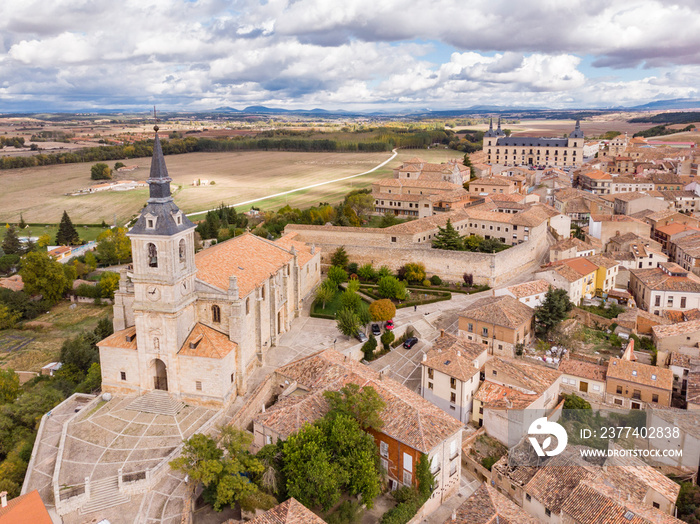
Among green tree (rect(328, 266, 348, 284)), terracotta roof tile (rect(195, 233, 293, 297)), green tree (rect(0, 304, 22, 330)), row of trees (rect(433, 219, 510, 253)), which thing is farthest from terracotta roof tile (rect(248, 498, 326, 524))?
green tree (rect(0, 304, 22, 330))

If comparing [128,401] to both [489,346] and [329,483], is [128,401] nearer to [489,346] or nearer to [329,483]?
[329,483]

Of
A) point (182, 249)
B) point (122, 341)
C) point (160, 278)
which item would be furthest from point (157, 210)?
point (122, 341)

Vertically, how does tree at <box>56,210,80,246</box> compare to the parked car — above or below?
above

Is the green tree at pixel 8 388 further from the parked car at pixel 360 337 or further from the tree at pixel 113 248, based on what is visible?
the tree at pixel 113 248

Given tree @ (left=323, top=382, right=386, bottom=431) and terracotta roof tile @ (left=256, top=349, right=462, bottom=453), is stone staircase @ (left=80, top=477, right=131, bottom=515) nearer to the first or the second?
terracotta roof tile @ (left=256, top=349, right=462, bottom=453)

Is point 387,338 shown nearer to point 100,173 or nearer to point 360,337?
point 360,337

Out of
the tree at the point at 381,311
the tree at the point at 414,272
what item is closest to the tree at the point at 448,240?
the tree at the point at 414,272
